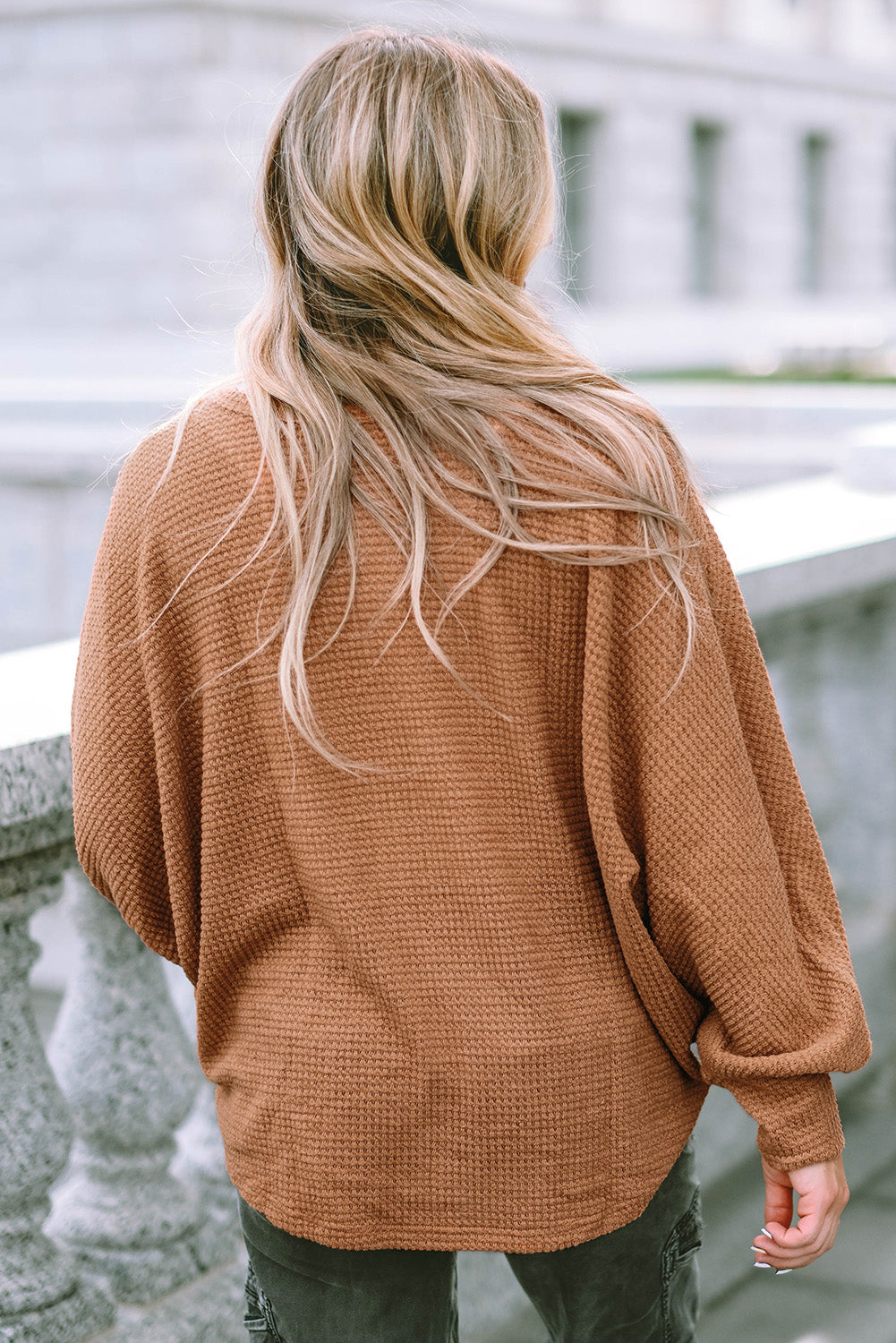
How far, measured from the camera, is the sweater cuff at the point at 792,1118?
5.00 feet

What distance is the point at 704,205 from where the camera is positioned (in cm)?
2452

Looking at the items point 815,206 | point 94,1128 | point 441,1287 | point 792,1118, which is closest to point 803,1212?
point 792,1118

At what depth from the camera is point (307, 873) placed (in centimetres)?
147

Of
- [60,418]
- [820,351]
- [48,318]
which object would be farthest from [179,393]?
[820,351]

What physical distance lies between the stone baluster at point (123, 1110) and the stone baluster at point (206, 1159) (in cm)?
5

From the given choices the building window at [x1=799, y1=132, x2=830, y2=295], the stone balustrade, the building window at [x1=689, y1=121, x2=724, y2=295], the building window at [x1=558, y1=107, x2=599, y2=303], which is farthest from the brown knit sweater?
the building window at [x1=799, y1=132, x2=830, y2=295]

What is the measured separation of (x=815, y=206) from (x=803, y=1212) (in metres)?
28.1

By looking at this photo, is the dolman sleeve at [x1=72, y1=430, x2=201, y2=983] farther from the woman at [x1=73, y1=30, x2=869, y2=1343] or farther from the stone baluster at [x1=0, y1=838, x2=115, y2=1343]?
the stone baluster at [x1=0, y1=838, x2=115, y2=1343]

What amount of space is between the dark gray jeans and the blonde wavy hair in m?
0.52

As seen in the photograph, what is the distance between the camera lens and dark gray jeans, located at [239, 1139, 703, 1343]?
1520 mm

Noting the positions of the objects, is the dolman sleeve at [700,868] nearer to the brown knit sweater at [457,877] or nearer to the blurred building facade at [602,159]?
the brown knit sweater at [457,877]

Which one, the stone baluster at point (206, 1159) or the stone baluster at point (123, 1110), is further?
the stone baluster at point (206, 1159)

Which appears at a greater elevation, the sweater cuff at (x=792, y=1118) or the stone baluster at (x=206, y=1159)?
the sweater cuff at (x=792, y=1118)

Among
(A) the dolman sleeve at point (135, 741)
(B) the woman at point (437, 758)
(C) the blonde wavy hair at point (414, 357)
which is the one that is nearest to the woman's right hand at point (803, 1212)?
(B) the woman at point (437, 758)
